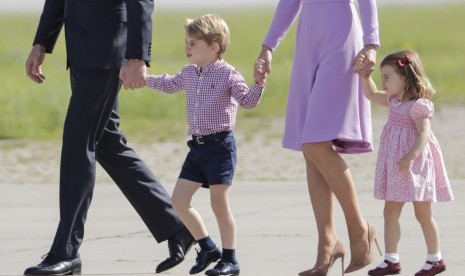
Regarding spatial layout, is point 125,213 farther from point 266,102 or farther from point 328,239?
point 266,102

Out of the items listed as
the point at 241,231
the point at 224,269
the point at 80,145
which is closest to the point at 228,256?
the point at 224,269

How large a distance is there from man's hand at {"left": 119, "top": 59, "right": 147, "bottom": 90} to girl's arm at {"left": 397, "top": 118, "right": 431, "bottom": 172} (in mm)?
1275

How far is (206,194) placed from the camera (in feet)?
38.9

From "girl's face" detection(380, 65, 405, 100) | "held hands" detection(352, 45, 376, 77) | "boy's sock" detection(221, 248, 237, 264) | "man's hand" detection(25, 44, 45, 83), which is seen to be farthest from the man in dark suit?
"girl's face" detection(380, 65, 405, 100)

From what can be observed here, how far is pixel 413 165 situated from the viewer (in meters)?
7.24

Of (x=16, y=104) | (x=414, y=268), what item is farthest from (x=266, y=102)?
(x=414, y=268)

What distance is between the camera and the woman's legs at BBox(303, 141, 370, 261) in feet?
23.4

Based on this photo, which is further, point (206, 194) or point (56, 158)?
point (56, 158)

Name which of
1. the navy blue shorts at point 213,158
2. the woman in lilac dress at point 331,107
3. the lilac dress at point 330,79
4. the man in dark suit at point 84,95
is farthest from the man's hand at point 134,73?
the lilac dress at point 330,79

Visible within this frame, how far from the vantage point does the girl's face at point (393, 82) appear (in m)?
7.33

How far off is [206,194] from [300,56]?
471 cm

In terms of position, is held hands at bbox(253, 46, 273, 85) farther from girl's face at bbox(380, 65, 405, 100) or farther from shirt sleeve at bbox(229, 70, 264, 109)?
girl's face at bbox(380, 65, 405, 100)

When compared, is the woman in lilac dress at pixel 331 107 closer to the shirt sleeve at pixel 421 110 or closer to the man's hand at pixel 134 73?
the shirt sleeve at pixel 421 110

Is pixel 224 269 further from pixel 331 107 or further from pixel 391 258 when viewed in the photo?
pixel 331 107
